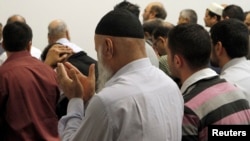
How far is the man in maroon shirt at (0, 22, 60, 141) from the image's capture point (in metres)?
2.94

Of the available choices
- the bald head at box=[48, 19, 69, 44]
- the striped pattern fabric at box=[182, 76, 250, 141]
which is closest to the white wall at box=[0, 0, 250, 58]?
the bald head at box=[48, 19, 69, 44]

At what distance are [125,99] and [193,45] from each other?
0.64m

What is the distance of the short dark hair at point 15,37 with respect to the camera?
3031 mm

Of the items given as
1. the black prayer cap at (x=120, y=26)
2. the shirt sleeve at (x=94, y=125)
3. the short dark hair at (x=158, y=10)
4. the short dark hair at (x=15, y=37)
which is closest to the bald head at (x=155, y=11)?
the short dark hair at (x=158, y=10)

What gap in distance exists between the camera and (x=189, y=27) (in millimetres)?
2166

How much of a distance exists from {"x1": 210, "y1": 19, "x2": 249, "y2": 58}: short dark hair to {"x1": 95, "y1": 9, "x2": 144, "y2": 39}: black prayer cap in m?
0.87

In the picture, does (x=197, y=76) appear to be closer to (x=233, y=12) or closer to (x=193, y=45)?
(x=193, y=45)

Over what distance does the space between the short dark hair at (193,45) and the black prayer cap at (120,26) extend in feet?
1.43

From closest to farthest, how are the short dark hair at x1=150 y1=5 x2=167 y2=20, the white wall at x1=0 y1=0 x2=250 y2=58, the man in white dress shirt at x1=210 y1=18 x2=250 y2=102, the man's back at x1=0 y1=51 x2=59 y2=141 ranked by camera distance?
the man in white dress shirt at x1=210 y1=18 x2=250 y2=102, the man's back at x1=0 y1=51 x2=59 y2=141, the short dark hair at x1=150 y1=5 x2=167 y2=20, the white wall at x1=0 y1=0 x2=250 y2=58

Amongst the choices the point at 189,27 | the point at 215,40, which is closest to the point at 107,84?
the point at 189,27

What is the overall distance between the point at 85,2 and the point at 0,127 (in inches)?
162

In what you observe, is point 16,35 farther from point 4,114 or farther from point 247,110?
point 247,110

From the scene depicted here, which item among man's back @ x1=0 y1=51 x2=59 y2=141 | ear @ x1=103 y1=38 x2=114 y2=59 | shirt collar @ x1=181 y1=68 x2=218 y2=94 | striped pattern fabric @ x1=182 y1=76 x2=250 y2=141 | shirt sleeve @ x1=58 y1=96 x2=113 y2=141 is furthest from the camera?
man's back @ x1=0 y1=51 x2=59 y2=141

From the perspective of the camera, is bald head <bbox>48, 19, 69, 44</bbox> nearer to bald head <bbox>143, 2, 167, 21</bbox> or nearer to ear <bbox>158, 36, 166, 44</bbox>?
ear <bbox>158, 36, 166, 44</bbox>
